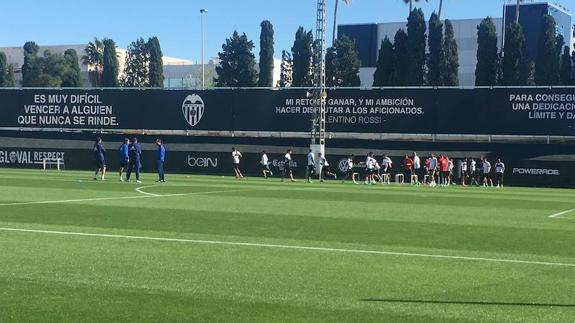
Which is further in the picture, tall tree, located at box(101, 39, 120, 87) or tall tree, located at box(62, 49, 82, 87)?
tall tree, located at box(62, 49, 82, 87)

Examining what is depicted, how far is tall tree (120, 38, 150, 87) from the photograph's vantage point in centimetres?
10331

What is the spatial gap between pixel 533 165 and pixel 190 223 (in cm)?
3009

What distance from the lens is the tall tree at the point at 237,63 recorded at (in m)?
88.8

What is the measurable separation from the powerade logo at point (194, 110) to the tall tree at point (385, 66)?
98.5ft

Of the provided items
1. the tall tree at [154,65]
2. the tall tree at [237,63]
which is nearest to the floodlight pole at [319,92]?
the tall tree at [237,63]

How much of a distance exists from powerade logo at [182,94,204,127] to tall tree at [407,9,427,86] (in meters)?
29.8

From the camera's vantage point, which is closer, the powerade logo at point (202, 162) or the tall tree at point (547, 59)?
the powerade logo at point (202, 162)

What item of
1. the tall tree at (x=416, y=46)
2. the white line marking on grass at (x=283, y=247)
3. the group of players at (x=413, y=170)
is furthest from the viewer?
the tall tree at (x=416, y=46)

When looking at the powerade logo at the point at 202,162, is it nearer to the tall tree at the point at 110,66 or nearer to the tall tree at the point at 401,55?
the tall tree at the point at 401,55

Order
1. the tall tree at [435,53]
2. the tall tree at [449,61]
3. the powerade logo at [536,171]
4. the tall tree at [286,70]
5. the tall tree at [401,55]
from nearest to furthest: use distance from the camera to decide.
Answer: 1. the powerade logo at [536,171]
2. the tall tree at [401,55]
3. the tall tree at [435,53]
4. the tall tree at [449,61]
5. the tall tree at [286,70]

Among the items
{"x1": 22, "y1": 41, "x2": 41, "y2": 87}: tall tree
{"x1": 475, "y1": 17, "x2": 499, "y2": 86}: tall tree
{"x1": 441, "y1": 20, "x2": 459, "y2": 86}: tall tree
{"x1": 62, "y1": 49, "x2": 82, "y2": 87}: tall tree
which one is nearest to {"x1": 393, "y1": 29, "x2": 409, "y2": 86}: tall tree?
{"x1": 441, "y1": 20, "x2": 459, "y2": 86}: tall tree

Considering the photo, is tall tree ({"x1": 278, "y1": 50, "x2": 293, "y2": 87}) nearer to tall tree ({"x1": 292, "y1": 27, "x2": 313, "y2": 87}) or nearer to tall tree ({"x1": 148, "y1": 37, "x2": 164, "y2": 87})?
tall tree ({"x1": 292, "y1": 27, "x2": 313, "y2": 87})

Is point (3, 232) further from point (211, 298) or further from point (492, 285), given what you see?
point (492, 285)

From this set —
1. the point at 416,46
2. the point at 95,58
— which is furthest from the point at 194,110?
the point at 95,58
